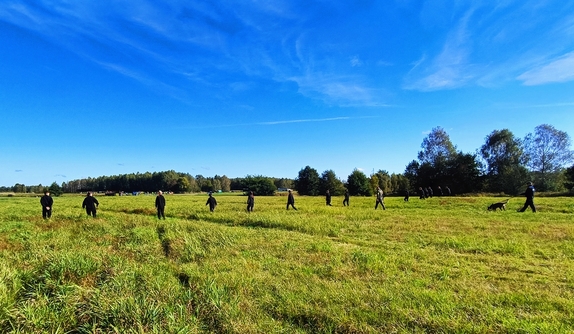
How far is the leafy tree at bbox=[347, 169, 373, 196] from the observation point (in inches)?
3334

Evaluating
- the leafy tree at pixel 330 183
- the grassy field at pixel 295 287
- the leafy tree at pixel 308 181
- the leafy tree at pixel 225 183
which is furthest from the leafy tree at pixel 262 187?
the grassy field at pixel 295 287

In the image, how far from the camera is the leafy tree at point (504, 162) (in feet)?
169

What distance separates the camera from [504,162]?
184 feet

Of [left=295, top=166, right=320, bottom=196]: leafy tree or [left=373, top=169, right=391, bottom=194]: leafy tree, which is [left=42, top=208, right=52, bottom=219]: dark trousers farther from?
[left=295, top=166, right=320, bottom=196]: leafy tree

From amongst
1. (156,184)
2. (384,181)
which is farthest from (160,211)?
(156,184)

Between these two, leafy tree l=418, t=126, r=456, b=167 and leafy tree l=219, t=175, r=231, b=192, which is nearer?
leafy tree l=418, t=126, r=456, b=167

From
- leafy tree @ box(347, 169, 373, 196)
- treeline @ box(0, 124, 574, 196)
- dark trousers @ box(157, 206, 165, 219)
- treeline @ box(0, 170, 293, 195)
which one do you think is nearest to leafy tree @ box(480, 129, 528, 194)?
treeline @ box(0, 124, 574, 196)

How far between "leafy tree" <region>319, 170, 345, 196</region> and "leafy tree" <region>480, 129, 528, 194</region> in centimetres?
4232

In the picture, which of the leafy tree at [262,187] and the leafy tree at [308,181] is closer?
the leafy tree at [262,187]

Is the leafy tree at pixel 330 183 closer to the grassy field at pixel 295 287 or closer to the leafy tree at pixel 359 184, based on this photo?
the leafy tree at pixel 359 184

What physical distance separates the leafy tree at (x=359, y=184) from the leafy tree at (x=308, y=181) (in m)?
20.2

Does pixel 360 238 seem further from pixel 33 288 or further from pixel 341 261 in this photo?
pixel 33 288

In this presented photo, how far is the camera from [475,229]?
13.4 metres

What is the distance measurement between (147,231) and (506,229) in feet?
49.7
